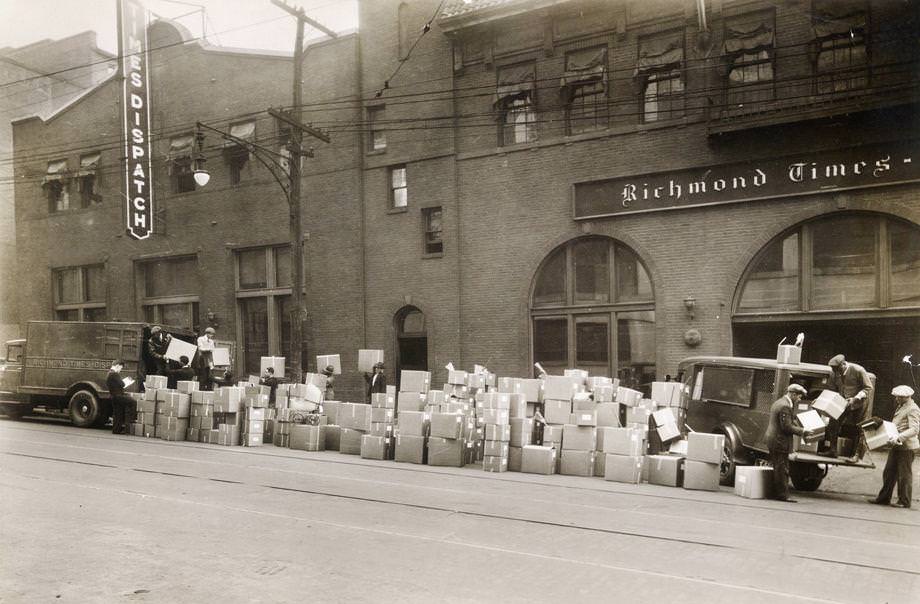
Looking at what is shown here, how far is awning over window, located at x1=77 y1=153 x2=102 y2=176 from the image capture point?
28766 mm

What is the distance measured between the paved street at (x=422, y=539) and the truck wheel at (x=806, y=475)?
10.8 inches

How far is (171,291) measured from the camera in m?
27.3

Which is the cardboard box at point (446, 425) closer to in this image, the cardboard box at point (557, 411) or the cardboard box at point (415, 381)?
the cardboard box at point (557, 411)

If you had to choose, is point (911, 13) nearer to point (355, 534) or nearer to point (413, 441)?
point (413, 441)

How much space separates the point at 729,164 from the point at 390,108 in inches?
394

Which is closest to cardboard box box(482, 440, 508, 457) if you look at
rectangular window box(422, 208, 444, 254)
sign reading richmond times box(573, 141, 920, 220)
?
sign reading richmond times box(573, 141, 920, 220)

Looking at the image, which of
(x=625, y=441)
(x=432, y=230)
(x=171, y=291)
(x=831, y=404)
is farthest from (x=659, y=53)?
(x=171, y=291)

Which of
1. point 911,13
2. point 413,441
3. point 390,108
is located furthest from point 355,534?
point 390,108

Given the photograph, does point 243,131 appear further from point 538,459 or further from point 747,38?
point 538,459

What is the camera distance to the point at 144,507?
926cm

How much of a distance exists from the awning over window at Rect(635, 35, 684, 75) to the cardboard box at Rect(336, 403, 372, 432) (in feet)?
34.6

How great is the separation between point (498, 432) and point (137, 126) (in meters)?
19.7

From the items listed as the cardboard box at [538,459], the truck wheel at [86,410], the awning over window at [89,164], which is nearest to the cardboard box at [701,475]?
the cardboard box at [538,459]

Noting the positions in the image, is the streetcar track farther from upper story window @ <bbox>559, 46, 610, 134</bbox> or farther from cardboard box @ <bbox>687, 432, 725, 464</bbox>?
upper story window @ <bbox>559, 46, 610, 134</bbox>
